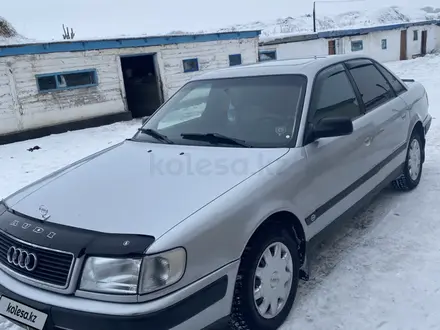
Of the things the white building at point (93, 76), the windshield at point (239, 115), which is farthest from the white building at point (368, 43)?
the windshield at point (239, 115)

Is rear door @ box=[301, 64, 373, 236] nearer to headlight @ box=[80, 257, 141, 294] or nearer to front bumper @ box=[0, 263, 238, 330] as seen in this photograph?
front bumper @ box=[0, 263, 238, 330]

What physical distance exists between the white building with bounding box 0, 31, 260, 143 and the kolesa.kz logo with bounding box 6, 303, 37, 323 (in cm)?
1009

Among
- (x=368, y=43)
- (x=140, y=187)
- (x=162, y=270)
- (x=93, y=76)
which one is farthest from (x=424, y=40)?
(x=162, y=270)

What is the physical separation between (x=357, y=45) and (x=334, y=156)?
23.0 meters

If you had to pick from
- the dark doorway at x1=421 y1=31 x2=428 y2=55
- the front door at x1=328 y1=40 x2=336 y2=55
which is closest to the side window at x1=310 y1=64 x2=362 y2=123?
the front door at x1=328 y1=40 x2=336 y2=55

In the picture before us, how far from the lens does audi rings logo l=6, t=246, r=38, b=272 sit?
2.26 m

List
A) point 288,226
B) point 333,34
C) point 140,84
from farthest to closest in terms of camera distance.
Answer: point 333,34, point 140,84, point 288,226

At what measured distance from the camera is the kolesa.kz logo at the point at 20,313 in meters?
2.18

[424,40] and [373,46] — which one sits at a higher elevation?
[373,46]

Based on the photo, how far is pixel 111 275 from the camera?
207cm

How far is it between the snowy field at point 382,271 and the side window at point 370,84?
44.2 inches

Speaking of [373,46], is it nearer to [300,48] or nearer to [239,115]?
[300,48]

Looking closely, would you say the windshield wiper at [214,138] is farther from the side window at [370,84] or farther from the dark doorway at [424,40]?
the dark doorway at [424,40]

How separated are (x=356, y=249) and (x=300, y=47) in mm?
18896
